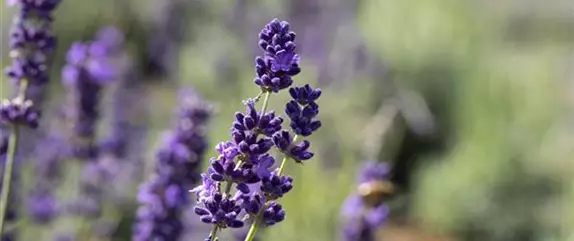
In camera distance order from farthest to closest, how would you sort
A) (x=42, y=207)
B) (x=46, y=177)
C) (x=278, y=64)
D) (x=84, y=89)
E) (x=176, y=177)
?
(x=46, y=177), (x=42, y=207), (x=84, y=89), (x=176, y=177), (x=278, y=64)

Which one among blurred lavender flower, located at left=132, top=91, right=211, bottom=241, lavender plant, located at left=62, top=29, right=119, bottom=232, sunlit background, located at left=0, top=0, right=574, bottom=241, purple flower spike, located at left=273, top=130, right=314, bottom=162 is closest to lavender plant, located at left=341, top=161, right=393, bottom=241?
sunlit background, located at left=0, top=0, right=574, bottom=241

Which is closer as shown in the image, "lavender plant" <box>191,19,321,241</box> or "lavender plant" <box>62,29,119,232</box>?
"lavender plant" <box>191,19,321,241</box>

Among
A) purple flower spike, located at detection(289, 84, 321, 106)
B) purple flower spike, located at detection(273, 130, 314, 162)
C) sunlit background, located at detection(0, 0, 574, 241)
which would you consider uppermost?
sunlit background, located at detection(0, 0, 574, 241)

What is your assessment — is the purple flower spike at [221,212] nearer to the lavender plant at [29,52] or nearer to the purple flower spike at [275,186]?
the purple flower spike at [275,186]

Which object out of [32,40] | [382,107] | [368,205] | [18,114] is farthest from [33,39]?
[382,107]

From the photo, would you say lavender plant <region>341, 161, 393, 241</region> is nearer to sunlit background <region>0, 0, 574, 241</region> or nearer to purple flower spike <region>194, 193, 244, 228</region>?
sunlit background <region>0, 0, 574, 241</region>

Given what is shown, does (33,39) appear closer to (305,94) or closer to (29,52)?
(29,52)
